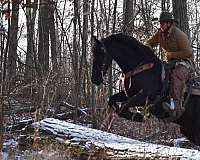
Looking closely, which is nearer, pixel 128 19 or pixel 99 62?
pixel 99 62

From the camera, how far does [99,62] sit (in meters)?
8.20

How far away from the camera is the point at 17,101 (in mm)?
13094

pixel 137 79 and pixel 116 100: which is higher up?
pixel 137 79

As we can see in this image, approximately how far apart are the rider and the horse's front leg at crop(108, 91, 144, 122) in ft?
1.94

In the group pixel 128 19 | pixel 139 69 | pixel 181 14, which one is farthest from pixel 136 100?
pixel 128 19

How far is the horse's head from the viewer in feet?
26.6

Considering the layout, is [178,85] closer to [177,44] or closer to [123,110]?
[177,44]

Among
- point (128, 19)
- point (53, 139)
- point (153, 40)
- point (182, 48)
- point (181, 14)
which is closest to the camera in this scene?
point (53, 139)

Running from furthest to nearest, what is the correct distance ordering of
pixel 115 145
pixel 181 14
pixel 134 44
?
pixel 181 14
pixel 134 44
pixel 115 145

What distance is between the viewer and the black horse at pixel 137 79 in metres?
8.26

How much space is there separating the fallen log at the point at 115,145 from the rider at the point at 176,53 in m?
1.55

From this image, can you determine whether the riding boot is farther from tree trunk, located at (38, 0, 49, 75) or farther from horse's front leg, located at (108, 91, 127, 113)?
tree trunk, located at (38, 0, 49, 75)

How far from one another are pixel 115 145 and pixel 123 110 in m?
1.78

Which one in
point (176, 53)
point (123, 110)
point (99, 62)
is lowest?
point (123, 110)
